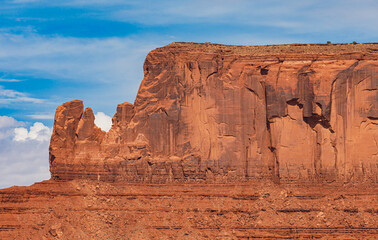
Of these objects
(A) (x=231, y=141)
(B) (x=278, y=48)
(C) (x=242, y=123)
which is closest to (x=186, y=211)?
(A) (x=231, y=141)

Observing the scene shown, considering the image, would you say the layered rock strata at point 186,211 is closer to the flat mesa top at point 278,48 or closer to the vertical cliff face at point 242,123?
the vertical cliff face at point 242,123

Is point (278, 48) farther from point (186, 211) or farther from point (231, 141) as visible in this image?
point (186, 211)

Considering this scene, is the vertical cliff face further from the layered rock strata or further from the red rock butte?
the layered rock strata

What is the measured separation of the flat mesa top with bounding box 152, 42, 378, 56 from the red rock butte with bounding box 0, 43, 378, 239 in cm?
7

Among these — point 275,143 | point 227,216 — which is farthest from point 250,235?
point 275,143

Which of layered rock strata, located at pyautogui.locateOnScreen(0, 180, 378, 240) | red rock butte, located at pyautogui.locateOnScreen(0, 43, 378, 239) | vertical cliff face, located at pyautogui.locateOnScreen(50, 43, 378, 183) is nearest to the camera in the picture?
layered rock strata, located at pyautogui.locateOnScreen(0, 180, 378, 240)

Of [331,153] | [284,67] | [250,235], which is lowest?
[250,235]

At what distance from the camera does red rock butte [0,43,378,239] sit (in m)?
77.2

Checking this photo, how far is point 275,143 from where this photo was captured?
261 ft

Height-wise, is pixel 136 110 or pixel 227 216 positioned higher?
pixel 136 110

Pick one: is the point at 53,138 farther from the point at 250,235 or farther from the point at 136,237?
the point at 250,235

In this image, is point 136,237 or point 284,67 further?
point 284,67

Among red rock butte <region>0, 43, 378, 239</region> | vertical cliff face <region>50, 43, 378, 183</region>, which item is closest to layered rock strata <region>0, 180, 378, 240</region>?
red rock butte <region>0, 43, 378, 239</region>

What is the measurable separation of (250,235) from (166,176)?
7.68 meters
